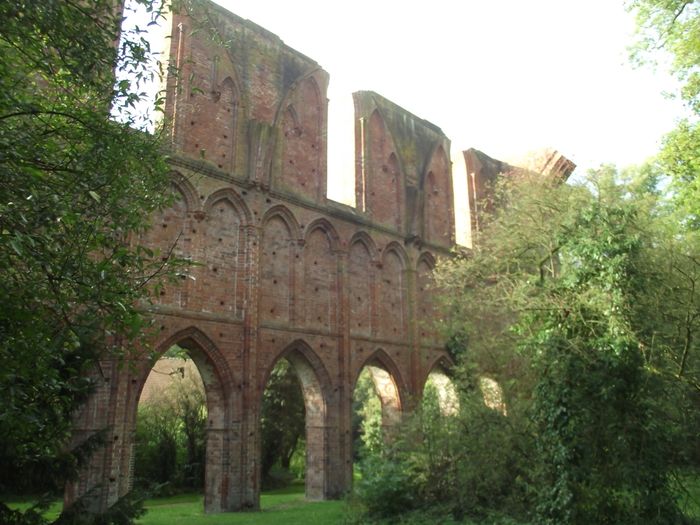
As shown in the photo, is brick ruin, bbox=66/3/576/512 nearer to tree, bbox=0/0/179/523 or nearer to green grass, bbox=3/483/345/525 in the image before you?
green grass, bbox=3/483/345/525

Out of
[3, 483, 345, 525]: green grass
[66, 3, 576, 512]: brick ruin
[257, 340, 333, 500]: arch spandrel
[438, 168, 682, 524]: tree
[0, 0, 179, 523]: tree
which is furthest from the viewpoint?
[257, 340, 333, 500]: arch spandrel

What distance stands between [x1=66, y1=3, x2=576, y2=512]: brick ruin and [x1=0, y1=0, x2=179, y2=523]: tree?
18.6 ft

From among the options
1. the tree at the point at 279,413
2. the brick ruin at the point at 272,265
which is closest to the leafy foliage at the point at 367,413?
the tree at the point at 279,413

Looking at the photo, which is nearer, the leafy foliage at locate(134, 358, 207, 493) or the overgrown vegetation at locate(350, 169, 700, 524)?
the overgrown vegetation at locate(350, 169, 700, 524)

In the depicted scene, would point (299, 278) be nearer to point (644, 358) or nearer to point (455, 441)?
point (455, 441)

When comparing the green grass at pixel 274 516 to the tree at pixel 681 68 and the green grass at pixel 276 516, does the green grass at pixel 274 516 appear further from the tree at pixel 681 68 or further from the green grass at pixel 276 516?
the tree at pixel 681 68

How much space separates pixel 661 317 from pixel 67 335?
25.6 feet

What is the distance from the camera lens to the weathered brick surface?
13.1 metres

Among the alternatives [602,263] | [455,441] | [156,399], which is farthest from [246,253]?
[156,399]

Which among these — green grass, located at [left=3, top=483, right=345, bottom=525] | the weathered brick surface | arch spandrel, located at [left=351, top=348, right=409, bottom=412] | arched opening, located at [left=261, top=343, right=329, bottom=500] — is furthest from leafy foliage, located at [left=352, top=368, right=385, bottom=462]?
green grass, located at [left=3, top=483, right=345, bottom=525]

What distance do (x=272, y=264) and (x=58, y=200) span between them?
36.1 feet

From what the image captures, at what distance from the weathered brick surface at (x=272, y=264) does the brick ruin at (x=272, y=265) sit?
1.4 inches

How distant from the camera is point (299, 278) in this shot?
15.8 meters

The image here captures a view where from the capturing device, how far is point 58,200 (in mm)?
4242
